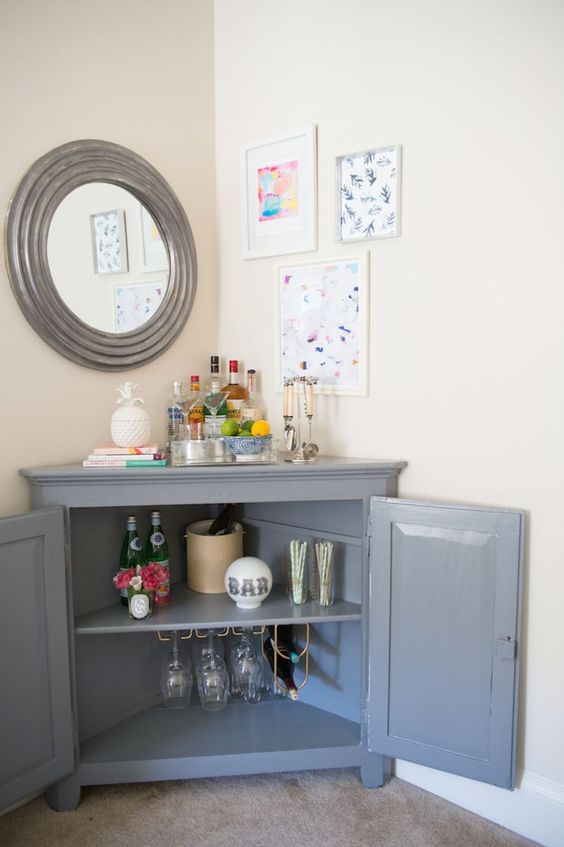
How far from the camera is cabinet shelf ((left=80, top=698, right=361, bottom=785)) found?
1966mm

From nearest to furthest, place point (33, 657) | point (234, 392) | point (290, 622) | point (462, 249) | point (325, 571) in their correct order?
point (33, 657) < point (462, 249) < point (290, 622) < point (325, 571) < point (234, 392)

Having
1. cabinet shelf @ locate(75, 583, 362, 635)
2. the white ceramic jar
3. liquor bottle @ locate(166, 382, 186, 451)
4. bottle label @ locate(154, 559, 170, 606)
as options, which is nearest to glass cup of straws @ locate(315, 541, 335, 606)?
cabinet shelf @ locate(75, 583, 362, 635)

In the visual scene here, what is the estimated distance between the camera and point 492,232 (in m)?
1.82

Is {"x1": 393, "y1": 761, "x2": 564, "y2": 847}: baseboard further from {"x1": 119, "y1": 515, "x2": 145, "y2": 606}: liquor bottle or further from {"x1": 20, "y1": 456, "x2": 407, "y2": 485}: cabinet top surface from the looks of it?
{"x1": 119, "y1": 515, "x2": 145, "y2": 606}: liquor bottle

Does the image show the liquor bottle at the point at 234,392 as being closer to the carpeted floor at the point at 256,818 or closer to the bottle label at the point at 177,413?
the bottle label at the point at 177,413

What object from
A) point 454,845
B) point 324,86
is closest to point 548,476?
point 454,845

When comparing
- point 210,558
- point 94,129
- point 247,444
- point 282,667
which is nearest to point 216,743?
point 282,667

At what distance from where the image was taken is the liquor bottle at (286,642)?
223 centimetres

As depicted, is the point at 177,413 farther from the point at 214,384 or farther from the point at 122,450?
the point at 122,450

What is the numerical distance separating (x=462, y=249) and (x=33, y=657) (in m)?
1.62

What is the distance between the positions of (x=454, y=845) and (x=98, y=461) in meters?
1.43

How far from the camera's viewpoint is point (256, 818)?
189 centimetres

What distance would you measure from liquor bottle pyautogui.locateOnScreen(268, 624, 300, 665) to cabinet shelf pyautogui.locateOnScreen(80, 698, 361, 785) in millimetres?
197

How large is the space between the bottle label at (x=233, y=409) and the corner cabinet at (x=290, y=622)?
387 mm
